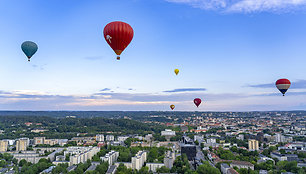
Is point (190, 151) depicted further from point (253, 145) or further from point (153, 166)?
point (253, 145)

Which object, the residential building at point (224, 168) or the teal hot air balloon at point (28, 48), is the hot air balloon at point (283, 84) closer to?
the residential building at point (224, 168)

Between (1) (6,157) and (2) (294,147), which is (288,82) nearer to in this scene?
(2) (294,147)

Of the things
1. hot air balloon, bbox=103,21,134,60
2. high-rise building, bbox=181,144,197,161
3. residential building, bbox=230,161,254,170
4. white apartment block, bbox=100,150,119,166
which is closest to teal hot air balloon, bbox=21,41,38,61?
hot air balloon, bbox=103,21,134,60

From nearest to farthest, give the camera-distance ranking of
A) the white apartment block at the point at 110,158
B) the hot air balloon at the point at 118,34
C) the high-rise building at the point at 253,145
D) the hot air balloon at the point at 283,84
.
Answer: the hot air balloon at the point at 118,34 → the hot air balloon at the point at 283,84 → the white apartment block at the point at 110,158 → the high-rise building at the point at 253,145

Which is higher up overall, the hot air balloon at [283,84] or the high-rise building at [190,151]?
the hot air balloon at [283,84]

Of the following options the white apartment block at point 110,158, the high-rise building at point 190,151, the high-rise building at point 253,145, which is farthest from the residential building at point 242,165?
the high-rise building at point 253,145

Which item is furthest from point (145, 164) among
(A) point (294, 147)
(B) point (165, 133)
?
(B) point (165, 133)
